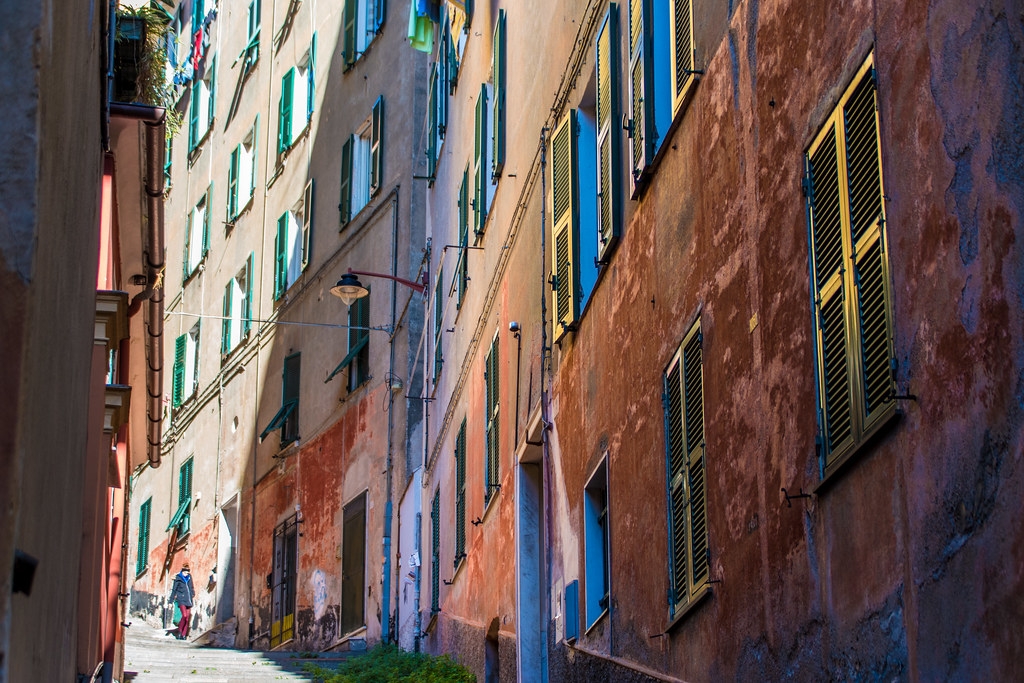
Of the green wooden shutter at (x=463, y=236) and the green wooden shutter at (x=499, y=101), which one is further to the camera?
the green wooden shutter at (x=463, y=236)

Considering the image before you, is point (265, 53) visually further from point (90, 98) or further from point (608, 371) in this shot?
point (90, 98)

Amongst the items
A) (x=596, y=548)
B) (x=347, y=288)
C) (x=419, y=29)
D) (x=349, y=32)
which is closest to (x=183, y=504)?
(x=349, y=32)

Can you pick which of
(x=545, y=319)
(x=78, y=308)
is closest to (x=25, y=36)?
(x=78, y=308)

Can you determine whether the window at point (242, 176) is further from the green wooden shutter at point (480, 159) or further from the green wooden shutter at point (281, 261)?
the green wooden shutter at point (480, 159)

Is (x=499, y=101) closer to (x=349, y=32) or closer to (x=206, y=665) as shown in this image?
(x=206, y=665)

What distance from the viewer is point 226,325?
2983 cm

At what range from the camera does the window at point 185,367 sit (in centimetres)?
3203

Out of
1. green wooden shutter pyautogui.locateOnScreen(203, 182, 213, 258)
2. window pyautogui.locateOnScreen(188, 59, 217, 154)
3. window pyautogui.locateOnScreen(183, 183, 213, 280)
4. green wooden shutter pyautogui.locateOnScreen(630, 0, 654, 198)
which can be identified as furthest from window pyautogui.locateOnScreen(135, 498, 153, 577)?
green wooden shutter pyautogui.locateOnScreen(630, 0, 654, 198)

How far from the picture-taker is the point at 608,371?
30.0ft

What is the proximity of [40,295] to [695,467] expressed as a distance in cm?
415

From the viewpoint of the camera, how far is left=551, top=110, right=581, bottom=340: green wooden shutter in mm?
10234

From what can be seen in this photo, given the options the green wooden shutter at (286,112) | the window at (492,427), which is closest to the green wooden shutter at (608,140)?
the window at (492,427)

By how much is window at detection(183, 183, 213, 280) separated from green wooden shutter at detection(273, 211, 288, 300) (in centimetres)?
517

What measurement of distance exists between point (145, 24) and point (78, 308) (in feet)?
17.5
